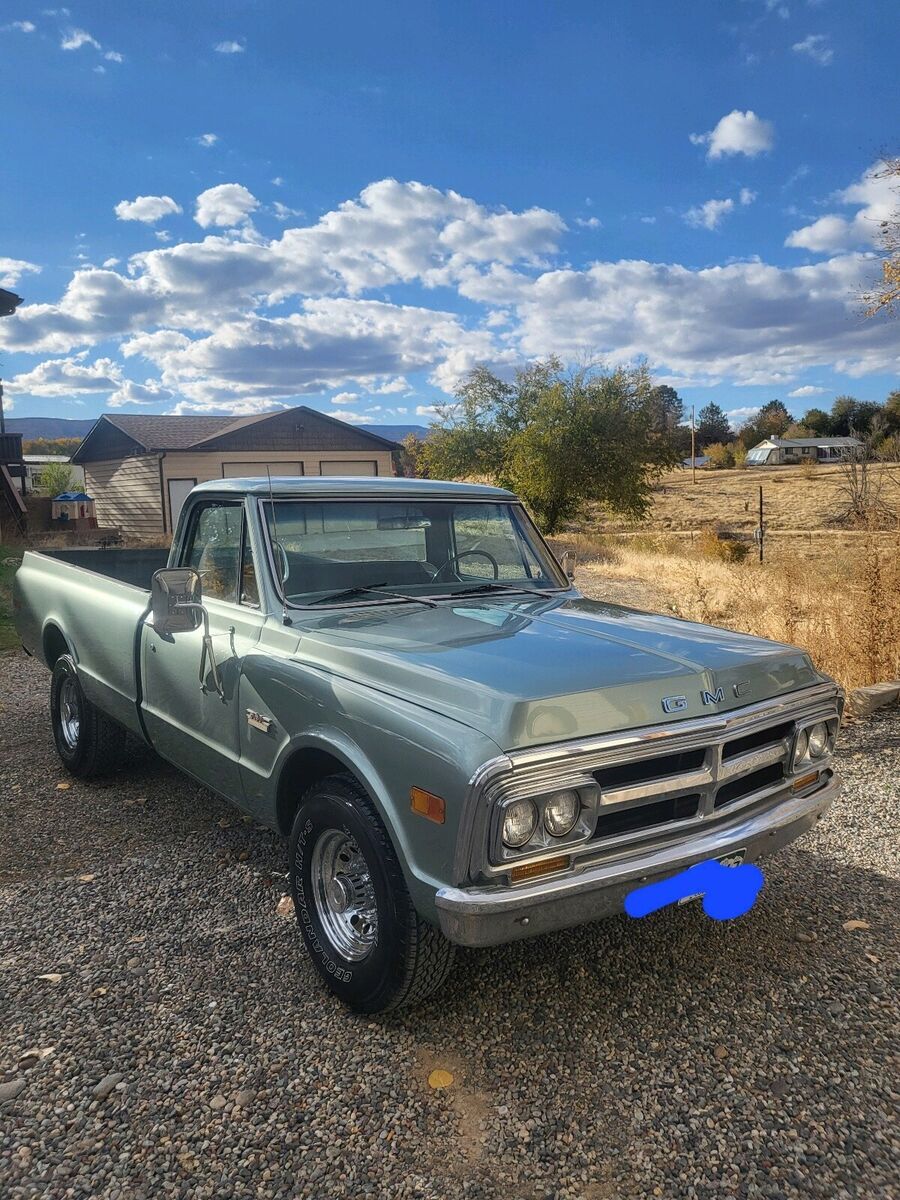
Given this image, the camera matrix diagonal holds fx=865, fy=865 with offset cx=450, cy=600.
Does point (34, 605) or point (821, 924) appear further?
point (34, 605)

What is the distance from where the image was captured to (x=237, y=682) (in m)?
3.46

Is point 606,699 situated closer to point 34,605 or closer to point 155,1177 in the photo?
point 155,1177

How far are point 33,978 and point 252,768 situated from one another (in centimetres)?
108

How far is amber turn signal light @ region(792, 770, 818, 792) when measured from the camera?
314 cm

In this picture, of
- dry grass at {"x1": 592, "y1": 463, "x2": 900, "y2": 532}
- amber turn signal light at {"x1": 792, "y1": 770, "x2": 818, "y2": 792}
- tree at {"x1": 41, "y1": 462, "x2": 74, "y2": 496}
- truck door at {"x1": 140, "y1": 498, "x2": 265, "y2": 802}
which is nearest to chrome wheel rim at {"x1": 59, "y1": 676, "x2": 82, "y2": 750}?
truck door at {"x1": 140, "y1": 498, "x2": 265, "y2": 802}

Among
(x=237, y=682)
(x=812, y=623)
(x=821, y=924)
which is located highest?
(x=237, y=682)

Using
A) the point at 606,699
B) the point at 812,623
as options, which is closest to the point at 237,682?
the point at 606,699

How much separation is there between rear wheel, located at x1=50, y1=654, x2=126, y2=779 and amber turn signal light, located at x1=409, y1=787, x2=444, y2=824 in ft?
10.8

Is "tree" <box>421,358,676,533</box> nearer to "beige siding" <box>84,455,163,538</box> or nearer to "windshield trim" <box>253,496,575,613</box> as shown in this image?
"beige siding" <box>84,455,163,538</box>

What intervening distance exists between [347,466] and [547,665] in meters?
27.4

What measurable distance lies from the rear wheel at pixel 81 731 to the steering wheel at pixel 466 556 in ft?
7.84

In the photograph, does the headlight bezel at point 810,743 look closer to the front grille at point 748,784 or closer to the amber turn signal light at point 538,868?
the front grille at point 748,784

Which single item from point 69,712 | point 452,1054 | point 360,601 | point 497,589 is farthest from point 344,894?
point 69,712

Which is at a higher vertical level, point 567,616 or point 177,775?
point 567,616
